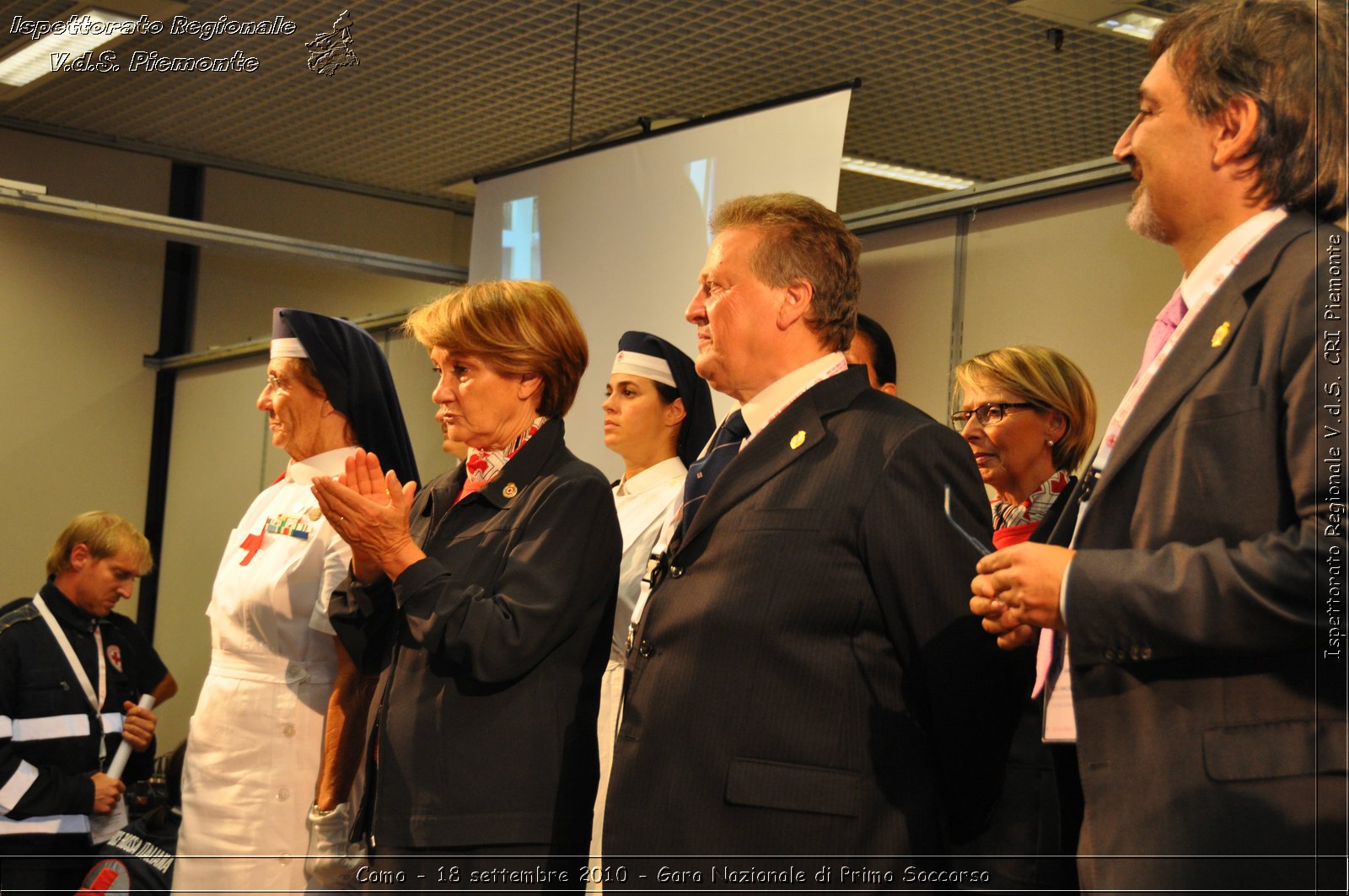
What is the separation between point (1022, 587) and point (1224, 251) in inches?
17.9

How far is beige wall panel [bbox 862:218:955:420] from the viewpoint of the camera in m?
3.71

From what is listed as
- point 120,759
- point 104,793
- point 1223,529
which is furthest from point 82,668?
point 1223,529

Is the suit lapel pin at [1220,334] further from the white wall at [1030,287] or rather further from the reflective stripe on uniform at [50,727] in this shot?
the reflective stripe on uniform at [50,727]

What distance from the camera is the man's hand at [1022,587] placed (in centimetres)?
140

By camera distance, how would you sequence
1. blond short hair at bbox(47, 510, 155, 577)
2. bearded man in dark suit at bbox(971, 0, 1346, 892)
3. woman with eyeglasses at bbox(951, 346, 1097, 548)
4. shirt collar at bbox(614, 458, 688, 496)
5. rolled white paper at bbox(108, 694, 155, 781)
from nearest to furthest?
1. bearded man in dark suit at bbox(971, 0, 1346, 892)
2. woman with eyeglasses at bbox(951, 346, 1097, 548)
3. shirt collar at bbox(614, 458, 688, 496)
4. rolled white paper at bbox(108, 694, 155, 781)
5. blond short hair at bbox(47, 510, 155, 577)

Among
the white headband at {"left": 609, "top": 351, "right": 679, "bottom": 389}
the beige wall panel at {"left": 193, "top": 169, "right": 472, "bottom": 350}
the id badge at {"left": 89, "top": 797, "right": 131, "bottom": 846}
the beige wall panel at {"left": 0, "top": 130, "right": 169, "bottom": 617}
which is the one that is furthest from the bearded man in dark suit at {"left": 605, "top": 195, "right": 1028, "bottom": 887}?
the beige wall panel at {"left": 0, "top": 130, "right": 169, "bottom": 617}

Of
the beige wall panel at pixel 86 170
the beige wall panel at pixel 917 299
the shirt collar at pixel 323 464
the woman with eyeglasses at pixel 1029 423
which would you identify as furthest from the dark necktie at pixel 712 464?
the beige wall panel at pixel 86 170

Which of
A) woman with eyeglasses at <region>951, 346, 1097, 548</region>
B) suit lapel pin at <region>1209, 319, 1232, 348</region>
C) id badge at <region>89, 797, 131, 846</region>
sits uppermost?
woman with eyeglasses at <region>951, 346, 1097, 548</region>

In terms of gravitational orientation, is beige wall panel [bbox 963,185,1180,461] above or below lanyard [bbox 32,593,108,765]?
above

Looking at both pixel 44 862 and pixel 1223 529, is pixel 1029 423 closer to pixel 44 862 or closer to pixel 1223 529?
pixel 1223 529

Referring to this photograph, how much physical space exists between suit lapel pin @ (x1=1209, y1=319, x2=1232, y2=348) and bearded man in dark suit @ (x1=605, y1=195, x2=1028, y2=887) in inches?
18.4

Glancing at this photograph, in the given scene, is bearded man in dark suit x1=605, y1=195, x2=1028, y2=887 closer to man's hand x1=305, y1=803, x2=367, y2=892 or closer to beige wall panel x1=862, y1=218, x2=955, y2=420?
man's hand x1=305, y1=803, x2=367, y2=892

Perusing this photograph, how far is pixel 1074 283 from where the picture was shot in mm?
3355

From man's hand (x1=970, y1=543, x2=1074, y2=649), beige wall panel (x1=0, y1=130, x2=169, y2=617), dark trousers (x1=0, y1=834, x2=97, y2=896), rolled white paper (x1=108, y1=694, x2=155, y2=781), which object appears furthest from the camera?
beige wall panel (x1=0, y1=130, x2=169, y2=617)
